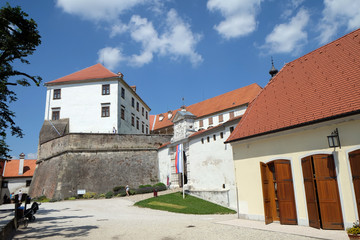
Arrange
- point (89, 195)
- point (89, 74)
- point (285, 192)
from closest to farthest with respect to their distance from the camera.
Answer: point (285, 192) → point (89, 195) → point (89, 74)

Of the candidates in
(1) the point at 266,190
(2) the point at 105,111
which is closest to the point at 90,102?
(2) the point at 105,111

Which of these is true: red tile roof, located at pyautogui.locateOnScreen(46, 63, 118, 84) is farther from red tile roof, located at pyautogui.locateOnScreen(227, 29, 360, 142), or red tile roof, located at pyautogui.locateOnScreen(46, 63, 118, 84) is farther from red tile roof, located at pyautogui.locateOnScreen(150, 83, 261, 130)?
red tile roof, located at pyautogui.locateOnScreen(227, 29, 360, 142)

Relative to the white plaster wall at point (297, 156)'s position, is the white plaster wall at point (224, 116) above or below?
above

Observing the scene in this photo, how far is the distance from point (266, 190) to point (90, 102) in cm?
3084

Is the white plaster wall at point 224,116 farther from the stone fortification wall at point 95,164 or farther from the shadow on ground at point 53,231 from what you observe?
the shadow on ground at point 53,231

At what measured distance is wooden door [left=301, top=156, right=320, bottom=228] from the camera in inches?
379

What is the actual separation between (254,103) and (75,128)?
28.9m

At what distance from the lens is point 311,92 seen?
37.5ft

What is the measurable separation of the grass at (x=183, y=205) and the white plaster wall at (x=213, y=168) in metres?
0.89

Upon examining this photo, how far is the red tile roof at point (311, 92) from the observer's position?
9938 mm

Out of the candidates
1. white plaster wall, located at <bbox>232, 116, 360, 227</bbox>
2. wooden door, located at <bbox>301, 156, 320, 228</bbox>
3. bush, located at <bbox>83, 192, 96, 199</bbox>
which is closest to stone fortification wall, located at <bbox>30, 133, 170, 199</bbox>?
bush, located at <bbox>83, 192, 96, 199</bbox>

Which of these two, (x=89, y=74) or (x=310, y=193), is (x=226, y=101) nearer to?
(x=89, y=74)

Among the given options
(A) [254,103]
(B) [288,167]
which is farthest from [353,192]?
(A) [254,103]

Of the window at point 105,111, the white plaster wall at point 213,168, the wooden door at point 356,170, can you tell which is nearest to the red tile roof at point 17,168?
the window at point 105,111
